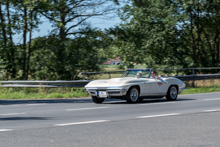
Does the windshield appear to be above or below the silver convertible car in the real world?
above

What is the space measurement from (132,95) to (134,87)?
0.29 metres

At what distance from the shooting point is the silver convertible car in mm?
14453

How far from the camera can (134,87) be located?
14.9 metres

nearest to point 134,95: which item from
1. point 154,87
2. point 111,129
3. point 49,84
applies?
point 154,87

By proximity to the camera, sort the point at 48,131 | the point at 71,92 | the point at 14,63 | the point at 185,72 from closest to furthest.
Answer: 1. the point at 48,131
2. the point at 71,92
3. the point at 14,63
4. the point at 185,72

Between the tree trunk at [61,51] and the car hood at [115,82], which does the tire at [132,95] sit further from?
the tree trunk at [61,51]

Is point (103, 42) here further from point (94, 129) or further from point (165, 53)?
point (94, 129)

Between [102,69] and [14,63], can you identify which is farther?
[102,69]

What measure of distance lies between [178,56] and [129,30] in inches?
328

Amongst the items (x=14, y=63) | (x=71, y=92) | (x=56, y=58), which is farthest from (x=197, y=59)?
(x=71, y=92)

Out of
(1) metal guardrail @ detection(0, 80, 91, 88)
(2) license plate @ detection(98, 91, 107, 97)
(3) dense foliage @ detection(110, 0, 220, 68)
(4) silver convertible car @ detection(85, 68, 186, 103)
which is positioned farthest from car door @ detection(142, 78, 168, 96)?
(3) dense foliage @ detection(110, 0, 220, 68)

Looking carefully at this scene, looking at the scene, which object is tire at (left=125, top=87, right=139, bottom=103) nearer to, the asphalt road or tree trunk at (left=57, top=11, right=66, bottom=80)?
the asphalt road

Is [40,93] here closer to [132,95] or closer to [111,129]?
[132,95]

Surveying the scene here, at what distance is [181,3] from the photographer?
110 feet
